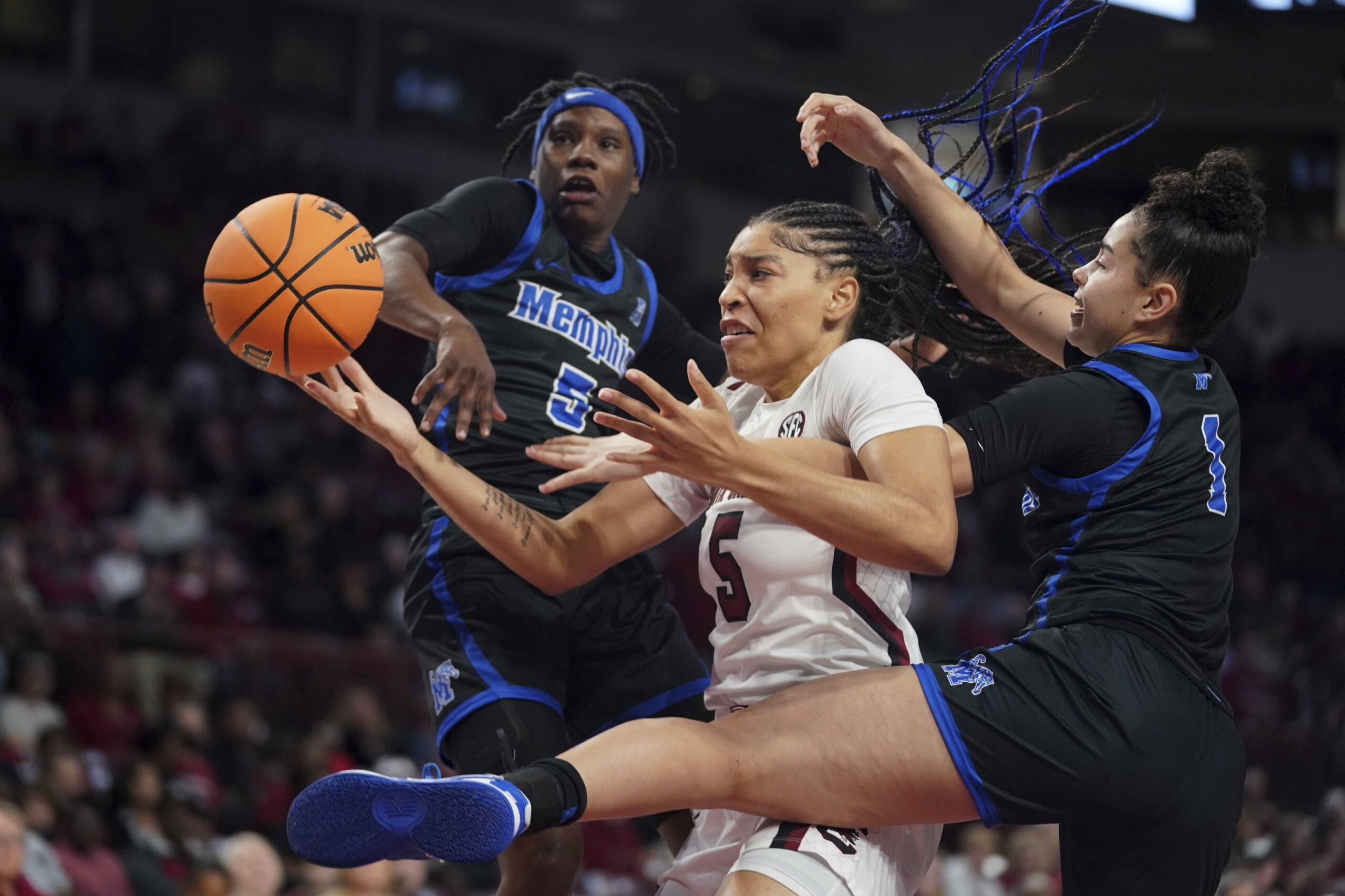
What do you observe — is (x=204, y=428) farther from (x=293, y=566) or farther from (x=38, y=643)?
(x=38, y=643)

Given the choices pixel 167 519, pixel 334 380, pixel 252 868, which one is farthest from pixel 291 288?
pixel 167 519

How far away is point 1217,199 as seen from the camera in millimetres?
3080

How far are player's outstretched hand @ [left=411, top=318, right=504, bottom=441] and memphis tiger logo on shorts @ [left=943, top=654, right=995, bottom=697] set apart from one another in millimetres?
1242

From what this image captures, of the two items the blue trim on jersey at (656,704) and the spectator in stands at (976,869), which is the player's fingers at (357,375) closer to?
the blue trim on jersey at (656,704)

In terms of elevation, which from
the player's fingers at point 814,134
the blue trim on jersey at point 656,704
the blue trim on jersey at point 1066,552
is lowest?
the blue trim on jersey at point 656,704

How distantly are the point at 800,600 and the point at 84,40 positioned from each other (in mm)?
15310

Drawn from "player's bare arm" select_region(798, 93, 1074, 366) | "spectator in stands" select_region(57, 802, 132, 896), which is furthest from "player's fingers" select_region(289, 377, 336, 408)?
"spectator in stands" select_region(57, 802, 132, 896)

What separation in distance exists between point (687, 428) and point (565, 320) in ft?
5.11

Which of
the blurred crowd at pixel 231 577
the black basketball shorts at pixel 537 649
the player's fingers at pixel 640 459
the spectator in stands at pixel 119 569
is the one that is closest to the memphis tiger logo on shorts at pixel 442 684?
the black basketball shorts at pixel 537 649

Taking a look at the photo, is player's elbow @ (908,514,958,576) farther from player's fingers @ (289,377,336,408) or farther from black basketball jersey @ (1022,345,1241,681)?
player's fingers @ (289,377,336,408)

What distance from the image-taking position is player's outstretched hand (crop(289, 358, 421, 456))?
3.16 metres

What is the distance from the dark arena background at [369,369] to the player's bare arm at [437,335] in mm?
1317

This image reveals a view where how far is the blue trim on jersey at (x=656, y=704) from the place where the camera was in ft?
12.7

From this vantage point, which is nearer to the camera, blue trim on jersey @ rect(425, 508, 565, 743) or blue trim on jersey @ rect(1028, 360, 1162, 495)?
blue trim on jersey @ rect(1028, 360, 1162, 495)
